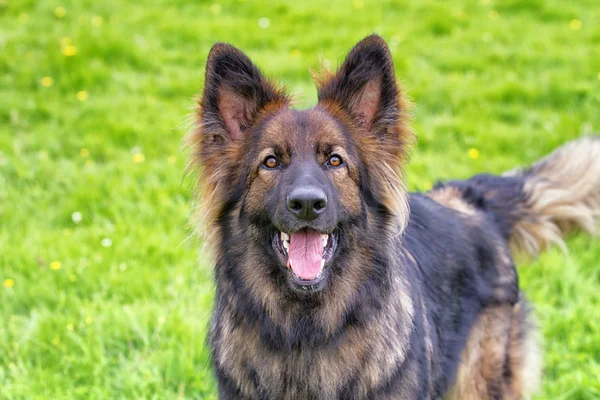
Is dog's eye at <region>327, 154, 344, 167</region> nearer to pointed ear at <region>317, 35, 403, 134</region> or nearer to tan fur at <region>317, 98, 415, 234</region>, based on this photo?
tan fur at <region>317, 98, 415, 234</region>

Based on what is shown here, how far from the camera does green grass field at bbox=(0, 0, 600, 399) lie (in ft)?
14.7

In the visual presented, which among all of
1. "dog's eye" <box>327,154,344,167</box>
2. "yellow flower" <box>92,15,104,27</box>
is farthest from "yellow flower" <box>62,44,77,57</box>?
"dog's eye" <box>327,154,344,167</box>

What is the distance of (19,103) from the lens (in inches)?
305

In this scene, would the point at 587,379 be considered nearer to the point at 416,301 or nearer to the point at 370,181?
the point at 416,301

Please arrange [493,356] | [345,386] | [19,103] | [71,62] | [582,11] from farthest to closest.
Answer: [582,11]
[71,62]
[19,103]
[493,356]
[345,386]

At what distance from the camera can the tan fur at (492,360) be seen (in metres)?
3.92

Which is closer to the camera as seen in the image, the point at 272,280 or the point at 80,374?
the point at 272,280

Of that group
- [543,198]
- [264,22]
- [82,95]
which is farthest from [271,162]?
[264,22]

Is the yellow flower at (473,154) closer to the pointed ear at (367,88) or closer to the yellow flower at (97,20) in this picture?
the pointed ear at (367,88)

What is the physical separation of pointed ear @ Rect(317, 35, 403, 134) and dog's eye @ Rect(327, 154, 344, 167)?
27 cm

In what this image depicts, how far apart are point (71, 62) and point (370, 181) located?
607cm

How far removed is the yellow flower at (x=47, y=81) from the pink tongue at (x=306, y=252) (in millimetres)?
5929

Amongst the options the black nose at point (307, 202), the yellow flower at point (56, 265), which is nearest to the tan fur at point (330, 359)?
the black nose at point (307, 202)

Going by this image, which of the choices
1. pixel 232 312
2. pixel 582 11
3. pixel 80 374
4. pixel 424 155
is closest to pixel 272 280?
pixel 232 312
